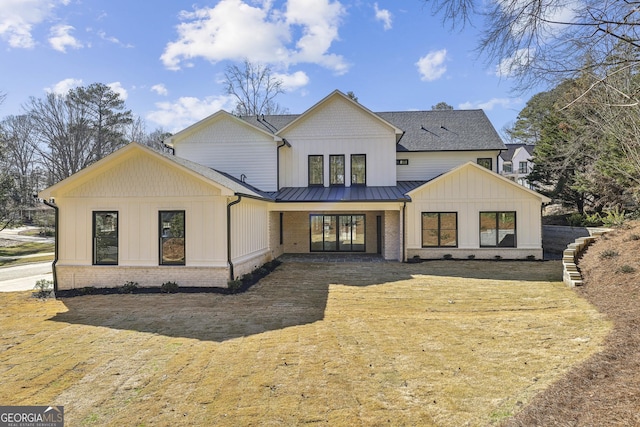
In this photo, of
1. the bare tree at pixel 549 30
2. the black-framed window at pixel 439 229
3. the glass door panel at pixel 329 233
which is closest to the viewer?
the bare tree at pixel 549 30

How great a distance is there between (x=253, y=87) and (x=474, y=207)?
2537cm

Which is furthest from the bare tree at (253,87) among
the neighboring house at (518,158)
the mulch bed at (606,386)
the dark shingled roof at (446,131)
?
the neighboring house at (518,158)

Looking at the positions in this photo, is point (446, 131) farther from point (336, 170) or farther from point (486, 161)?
point (336, 170)

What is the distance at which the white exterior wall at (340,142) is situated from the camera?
16.8 metres

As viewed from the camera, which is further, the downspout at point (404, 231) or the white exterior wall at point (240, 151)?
the white exterior wall at point (240, 151)

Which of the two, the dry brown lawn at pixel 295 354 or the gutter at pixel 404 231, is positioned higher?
the gutter at pixel 404 231

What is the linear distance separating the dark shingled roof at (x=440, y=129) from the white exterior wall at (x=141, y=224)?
31.0 feet

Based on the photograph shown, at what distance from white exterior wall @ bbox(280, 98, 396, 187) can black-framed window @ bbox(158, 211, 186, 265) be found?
7305 millimetres

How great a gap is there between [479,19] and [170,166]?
8.76m

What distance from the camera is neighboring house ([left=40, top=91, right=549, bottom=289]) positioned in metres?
10.3

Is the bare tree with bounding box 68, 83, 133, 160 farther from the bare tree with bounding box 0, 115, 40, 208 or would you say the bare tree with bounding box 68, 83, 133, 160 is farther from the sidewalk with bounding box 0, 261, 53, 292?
the sidewalk with bounding box 0, 261, 53, 292

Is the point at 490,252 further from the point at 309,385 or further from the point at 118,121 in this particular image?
the point at 118,121

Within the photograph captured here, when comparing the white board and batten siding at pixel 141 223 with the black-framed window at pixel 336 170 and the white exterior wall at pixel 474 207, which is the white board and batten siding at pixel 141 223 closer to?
the black-framed window at pixel 336 170

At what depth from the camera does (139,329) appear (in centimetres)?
676
